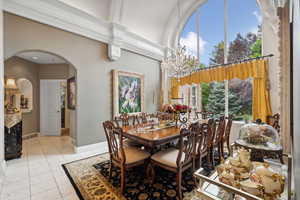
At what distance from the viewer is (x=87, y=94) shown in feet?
11.5

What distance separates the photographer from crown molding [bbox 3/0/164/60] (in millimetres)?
2594

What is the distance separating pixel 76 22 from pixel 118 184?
3.55m

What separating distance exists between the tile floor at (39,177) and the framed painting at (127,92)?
1463 mm

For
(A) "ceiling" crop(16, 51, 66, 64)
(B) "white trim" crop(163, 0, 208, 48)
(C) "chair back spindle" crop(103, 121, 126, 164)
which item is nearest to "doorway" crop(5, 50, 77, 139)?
(A) "ceiling" crop(16, 51, 66, 64)

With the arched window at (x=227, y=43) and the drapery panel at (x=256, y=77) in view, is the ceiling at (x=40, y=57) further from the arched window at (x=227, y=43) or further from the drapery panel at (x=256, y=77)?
the drapery panel at (x=256, y=77)

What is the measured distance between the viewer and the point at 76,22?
323cm

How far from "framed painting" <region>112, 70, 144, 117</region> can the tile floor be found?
1.46 m

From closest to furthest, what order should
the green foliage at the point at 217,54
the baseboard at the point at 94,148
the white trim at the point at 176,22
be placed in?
the baseboard at the point at 94,148 → the green foliage at the point at 217,54 → the white trim at the point at 176,22

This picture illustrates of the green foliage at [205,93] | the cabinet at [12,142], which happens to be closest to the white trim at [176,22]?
the green foliage at [205,93]

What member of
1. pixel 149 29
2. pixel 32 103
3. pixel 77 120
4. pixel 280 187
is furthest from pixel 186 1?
pixel 32 103

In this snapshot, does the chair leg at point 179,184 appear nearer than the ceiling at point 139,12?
Yes

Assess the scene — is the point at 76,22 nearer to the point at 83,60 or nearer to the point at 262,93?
the point at 83,60

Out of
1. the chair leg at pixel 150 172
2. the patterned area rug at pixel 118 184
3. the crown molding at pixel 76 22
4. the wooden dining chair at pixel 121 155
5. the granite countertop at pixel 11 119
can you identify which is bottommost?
the patterned area rug at pixel 118 184

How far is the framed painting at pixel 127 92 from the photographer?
3988mm
